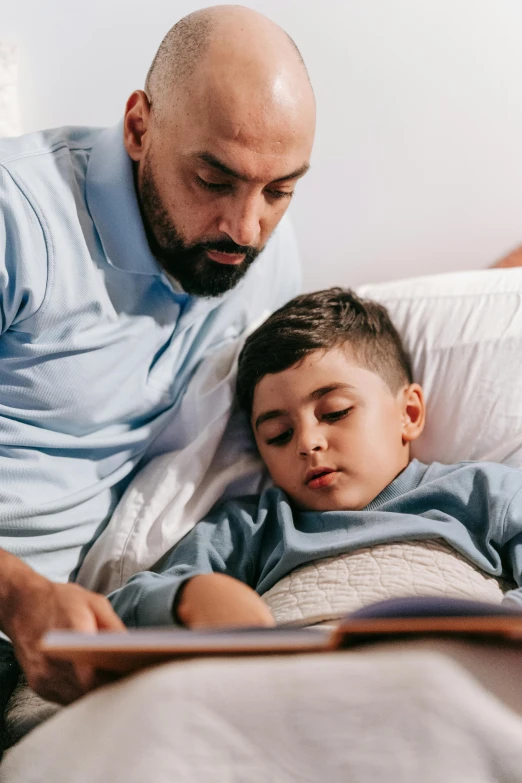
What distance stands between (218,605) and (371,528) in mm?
294

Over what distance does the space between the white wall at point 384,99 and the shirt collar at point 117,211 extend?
1.48ft

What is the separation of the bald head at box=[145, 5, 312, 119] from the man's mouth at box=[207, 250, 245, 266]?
0.68 feet

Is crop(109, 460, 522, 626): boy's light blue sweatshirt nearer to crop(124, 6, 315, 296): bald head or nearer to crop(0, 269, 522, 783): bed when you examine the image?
crop(0, 269, 522, 783): bed

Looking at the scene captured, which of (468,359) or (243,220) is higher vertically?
(243,220)

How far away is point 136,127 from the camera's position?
1111mm

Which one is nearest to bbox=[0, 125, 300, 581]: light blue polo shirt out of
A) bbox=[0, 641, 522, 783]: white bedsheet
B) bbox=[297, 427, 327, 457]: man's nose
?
bbox=[297, 427, 327, 457]: man's nose

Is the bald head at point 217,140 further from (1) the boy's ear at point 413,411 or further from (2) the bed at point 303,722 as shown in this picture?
(2) the bed at point 303,722

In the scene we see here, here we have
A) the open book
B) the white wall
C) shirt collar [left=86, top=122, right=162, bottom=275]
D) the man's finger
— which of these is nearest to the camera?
the open book

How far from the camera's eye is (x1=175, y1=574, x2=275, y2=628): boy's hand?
75 cm

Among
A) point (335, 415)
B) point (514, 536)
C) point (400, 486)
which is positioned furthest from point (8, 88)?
point (514, 536)

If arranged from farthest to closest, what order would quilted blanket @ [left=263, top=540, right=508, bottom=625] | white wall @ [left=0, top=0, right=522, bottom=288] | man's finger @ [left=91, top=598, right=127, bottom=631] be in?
1. white wall @ [left=0, top=0, right=522, bottom=288]
2. quilted blanket @ [left=263, top=540, right=508, bottom=625]
3. man's finger @ [left=91, top=598, right=127, bottom=631]

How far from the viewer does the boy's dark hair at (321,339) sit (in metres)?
1.11

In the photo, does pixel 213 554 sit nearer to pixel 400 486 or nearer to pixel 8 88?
pixel 400 486

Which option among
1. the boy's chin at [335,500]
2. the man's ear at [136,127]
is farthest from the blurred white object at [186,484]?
the man's ear at [136,127]
